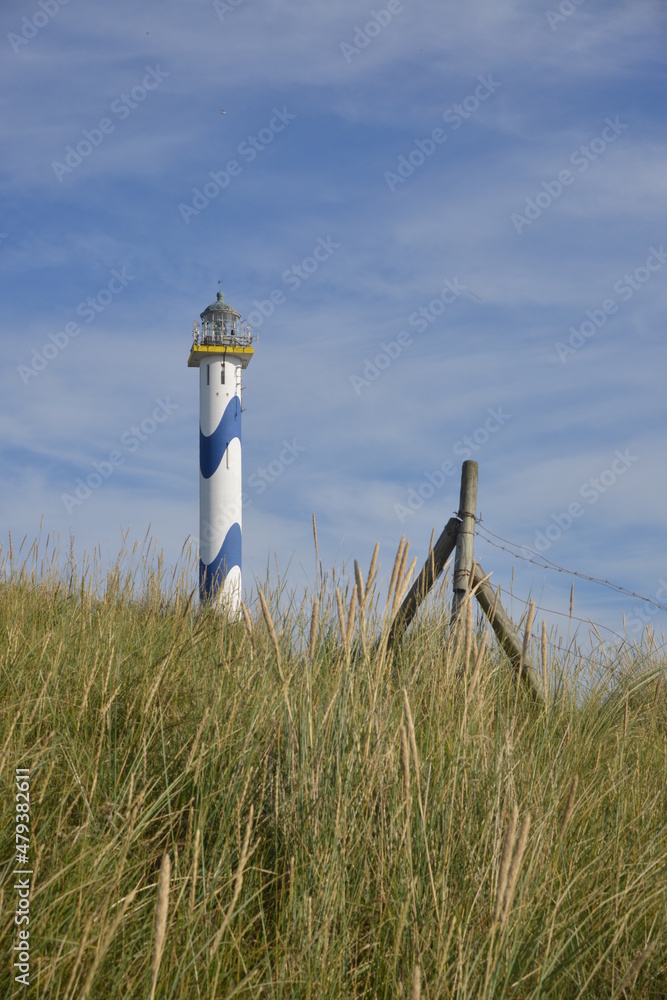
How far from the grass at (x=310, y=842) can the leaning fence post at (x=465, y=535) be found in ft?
5.43

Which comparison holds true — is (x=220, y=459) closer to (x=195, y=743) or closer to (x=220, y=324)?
(x=220, y=324)

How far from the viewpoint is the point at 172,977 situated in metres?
1.97

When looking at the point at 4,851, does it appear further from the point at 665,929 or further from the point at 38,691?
the point at 665,929

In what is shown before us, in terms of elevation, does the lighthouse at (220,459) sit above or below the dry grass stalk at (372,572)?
above

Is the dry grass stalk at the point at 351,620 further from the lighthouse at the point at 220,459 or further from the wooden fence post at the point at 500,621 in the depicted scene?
the lighthouse at the point at 220,459

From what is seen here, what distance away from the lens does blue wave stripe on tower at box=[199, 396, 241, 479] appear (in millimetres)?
16953

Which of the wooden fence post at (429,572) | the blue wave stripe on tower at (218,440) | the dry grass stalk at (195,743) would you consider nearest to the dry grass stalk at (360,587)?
the dry grass stalk at (195,743)

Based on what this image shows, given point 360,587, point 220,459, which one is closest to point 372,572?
point 360,587

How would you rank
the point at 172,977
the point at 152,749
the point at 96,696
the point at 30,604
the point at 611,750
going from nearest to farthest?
1. the point at 172,977
2. the point at 152,749
3. the point at 96,696
4. the point at 611,750
5. the point at 30,604

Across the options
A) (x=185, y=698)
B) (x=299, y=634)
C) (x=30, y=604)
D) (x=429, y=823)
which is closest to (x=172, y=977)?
(x=429, y=823)

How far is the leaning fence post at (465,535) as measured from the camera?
525 cm

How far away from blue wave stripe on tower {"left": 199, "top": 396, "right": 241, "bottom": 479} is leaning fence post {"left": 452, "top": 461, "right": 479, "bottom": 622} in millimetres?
11927

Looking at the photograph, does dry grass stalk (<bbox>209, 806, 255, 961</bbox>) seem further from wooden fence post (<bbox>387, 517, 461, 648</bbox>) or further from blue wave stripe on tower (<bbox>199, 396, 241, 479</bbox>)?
blue wave stripe on tower (<bbox>199, 396, 241, 479</bbox>)

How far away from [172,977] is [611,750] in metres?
2.69
